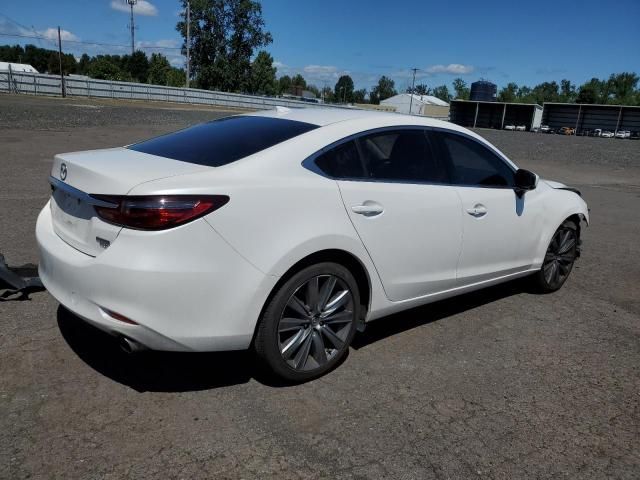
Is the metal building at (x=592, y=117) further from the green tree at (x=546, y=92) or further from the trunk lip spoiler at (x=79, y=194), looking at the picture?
the trunk lip spoiler at (x=79, y=194)

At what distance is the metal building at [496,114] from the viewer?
90.4 metres

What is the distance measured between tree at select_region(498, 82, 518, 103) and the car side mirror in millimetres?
145335

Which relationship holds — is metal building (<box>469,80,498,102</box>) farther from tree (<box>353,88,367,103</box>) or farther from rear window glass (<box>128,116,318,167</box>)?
rear window glass (<box>128,116,318,167</box>)

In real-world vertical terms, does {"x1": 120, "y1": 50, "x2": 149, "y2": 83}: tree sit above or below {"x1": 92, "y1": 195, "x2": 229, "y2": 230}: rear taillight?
above

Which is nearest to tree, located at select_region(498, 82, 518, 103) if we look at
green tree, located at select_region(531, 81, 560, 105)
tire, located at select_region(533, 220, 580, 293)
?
green tree, located at select_region(531, 81, 560, 105)

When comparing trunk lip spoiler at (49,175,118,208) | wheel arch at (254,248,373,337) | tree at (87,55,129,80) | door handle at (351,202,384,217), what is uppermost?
tree at (87,55,129,80)

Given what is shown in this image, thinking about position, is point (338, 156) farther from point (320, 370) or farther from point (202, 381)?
point (202, 381)

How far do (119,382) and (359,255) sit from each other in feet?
5.26

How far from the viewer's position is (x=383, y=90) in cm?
17575

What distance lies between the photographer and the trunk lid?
283 centimetres

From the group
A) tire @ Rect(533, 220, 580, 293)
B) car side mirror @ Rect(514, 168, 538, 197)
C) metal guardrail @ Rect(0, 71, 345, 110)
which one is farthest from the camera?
metal guardrail @ Rect(0, 71, 345, 110)

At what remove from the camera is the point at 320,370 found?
340 cm

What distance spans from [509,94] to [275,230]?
161 metres

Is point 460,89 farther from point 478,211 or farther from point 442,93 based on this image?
point 478,211
